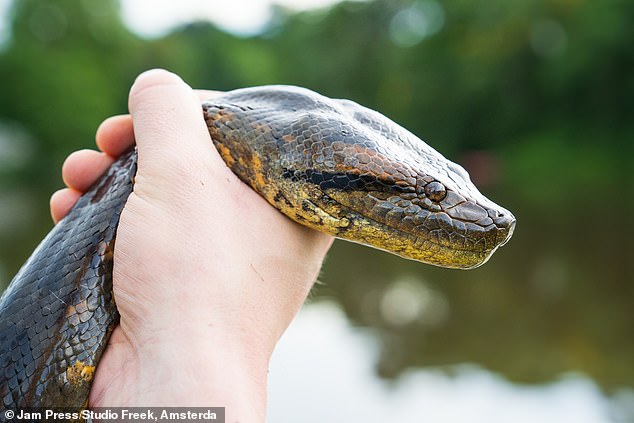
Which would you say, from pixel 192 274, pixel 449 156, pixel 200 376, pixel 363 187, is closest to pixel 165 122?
pixel 192 274

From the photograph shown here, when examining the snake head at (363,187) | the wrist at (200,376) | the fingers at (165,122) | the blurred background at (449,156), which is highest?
the fingers at (165,122)

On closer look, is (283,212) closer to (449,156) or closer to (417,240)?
(417,240)

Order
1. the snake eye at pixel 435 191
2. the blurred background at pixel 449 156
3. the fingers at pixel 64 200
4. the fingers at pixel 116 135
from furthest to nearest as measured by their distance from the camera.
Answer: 1. the blurred background at pixel 449 156
2. the fingers at pixel 64 200
3. the fingers at pixel 116 135
4. the snake eye at pixel 435 191

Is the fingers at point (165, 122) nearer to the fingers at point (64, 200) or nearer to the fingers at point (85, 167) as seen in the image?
the fingers at point (85, 167)

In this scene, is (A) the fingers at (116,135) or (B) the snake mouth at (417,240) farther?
(A) the fingers at (116,135)

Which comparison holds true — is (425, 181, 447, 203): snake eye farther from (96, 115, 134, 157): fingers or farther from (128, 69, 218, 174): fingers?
(96, 115, 134, 157): fingers

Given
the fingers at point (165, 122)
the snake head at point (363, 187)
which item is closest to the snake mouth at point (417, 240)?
the snake head at point (363, 187)

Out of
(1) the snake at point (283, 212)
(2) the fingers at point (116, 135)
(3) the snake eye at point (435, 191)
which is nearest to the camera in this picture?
(1) the snake at point (283, 212)

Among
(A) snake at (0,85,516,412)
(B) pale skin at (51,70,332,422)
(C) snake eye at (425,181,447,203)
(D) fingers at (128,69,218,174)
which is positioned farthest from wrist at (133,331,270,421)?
(C) snake eye at (425,181,447,203)
